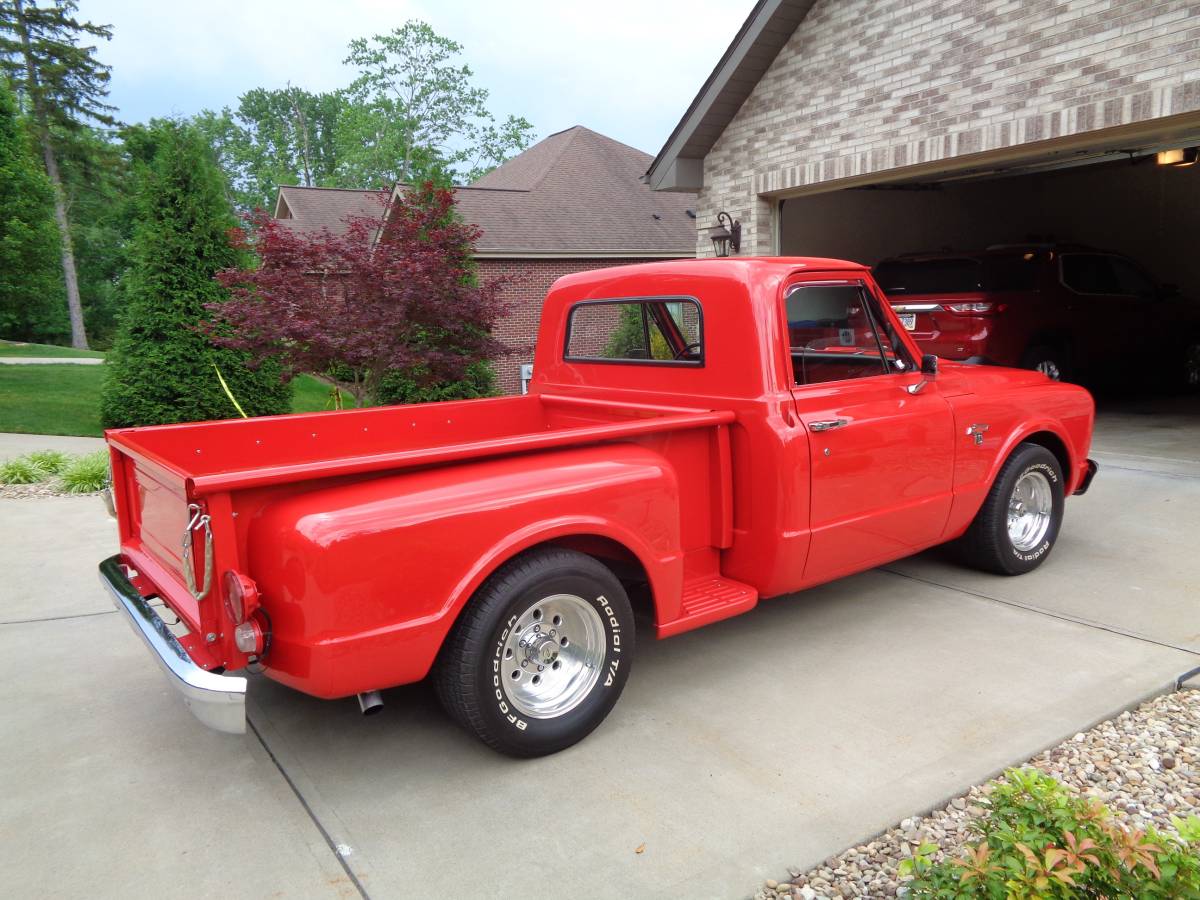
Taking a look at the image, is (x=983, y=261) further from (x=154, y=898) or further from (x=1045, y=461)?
Result: (x=154, y=898)

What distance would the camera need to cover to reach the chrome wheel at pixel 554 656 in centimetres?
330

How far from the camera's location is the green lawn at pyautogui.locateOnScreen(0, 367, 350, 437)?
1341 cm

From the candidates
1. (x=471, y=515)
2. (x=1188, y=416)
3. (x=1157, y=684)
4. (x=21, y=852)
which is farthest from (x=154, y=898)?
(x=1188, y=416)

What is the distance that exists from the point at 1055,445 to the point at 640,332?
2.74m

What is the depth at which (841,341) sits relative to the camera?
456 cm

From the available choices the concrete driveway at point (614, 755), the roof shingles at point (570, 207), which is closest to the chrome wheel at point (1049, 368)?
the concrete driveway at point (614, 755)

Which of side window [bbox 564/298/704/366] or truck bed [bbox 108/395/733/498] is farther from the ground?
side window [bbox 564/298/704/366]

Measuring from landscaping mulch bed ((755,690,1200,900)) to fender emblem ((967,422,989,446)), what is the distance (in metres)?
1.54

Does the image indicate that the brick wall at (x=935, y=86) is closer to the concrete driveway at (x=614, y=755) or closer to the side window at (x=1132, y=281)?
the concrete driveway at (x=614, y=755)

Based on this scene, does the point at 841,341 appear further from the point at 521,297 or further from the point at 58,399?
the point at 521,297

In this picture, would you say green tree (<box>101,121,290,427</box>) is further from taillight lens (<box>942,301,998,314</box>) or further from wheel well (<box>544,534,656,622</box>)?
wheel well (<box>544,534,656,622</box>)

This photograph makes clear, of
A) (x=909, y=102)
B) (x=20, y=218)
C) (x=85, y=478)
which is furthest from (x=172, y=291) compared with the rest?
(x=909, y=102)

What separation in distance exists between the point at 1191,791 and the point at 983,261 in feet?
27.5

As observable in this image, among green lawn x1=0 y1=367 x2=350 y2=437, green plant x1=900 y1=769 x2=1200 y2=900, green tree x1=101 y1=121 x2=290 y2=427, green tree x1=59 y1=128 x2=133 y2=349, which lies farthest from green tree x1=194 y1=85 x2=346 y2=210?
green plant x1=900 y1=769 x2=1200 y2=900
